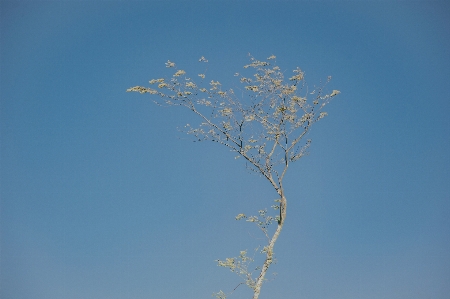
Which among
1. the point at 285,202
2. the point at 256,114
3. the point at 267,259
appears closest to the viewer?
the point at 267,259

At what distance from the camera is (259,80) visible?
48.2 ft

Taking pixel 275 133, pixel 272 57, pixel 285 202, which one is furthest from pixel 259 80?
pixel 285 202

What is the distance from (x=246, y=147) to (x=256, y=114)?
1.34m

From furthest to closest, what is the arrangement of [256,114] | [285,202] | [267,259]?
1. [256,114]
2. [285,202]
3. [267,259]

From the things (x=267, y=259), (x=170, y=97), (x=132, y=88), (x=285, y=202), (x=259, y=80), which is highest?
(x=259, y=80)

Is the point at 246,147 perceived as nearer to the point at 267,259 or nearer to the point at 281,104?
the point at 281,104

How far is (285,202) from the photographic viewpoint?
13984 mm

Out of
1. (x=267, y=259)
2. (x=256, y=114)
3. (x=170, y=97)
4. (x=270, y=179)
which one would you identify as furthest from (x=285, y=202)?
(x=170, y=97)

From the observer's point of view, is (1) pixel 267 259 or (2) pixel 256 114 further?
(2) pixel 256 114

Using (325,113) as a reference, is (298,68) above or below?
above

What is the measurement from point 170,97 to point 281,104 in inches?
168

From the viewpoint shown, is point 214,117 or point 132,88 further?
point 214,117

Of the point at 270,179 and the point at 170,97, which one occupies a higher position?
the point at 170,97

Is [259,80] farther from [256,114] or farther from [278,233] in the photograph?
[278,233]
